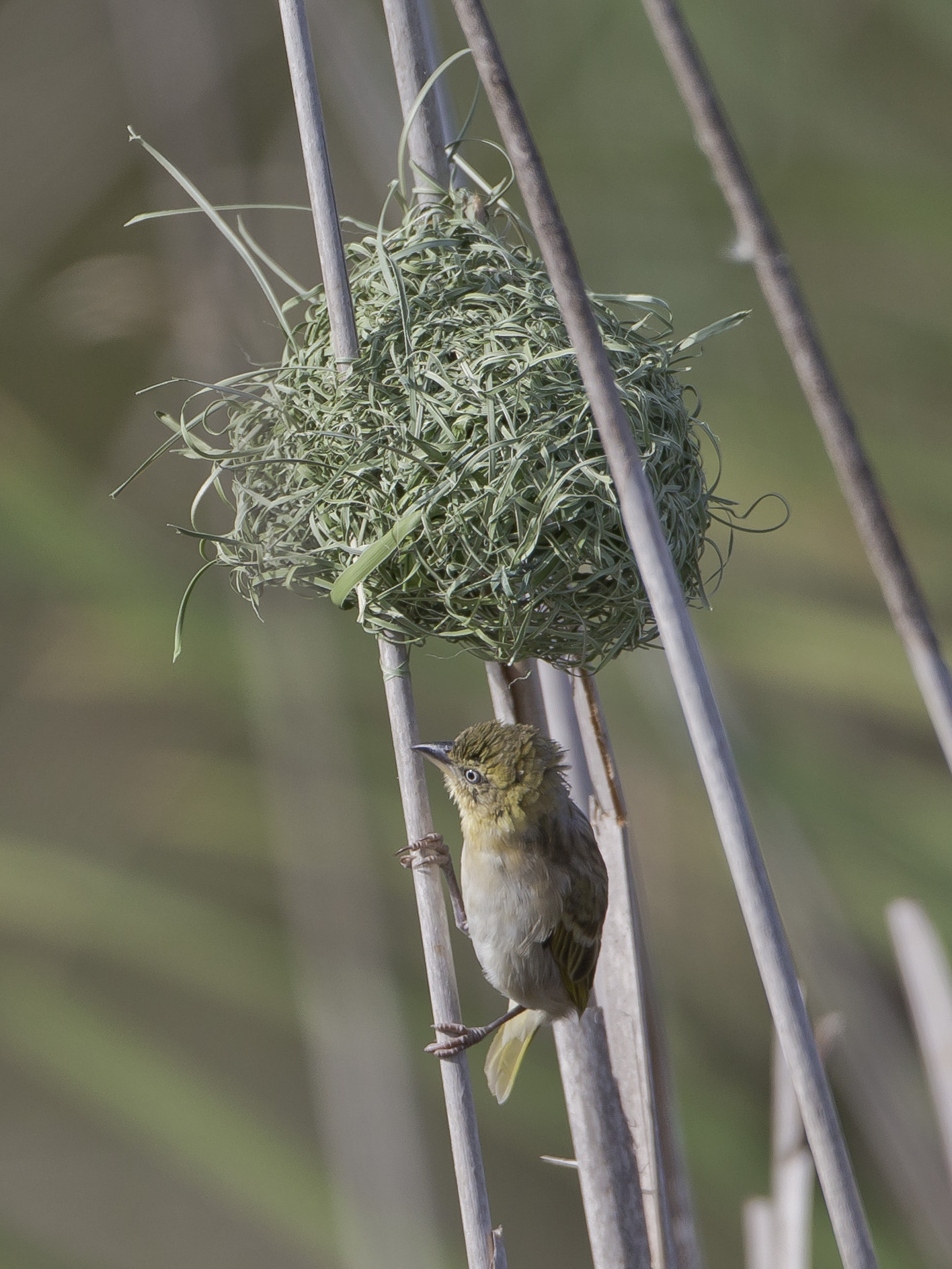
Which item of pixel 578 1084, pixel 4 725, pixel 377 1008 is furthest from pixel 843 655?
pixel 4 725

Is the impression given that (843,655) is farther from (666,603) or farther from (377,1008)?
(666,603)

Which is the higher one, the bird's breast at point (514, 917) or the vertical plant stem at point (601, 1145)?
the bird's breast at point (514, 917)

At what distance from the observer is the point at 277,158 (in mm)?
3066

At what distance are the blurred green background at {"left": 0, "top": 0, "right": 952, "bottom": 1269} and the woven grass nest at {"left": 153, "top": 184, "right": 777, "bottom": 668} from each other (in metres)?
1.51

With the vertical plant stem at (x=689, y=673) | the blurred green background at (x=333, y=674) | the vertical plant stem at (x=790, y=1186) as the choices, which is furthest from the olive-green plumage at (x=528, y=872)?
the blurred green background at (x=333, y=674)

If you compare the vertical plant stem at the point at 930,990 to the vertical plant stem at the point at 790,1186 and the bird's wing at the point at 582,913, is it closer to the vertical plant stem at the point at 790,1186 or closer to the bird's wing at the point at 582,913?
the vertical plant stem at the point at 790,1186

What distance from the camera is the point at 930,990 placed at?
1.71 metres

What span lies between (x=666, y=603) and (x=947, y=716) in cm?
33

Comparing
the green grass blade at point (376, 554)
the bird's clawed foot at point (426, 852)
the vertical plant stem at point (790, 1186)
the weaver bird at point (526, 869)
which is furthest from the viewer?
the vertical plant stem at point (790, 1186)

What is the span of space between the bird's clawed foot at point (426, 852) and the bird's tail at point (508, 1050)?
0.51 meters

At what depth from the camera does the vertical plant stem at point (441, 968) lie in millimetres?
1268

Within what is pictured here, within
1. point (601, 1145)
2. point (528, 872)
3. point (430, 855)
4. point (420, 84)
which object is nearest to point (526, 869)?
point (528, 872)

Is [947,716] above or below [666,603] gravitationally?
below

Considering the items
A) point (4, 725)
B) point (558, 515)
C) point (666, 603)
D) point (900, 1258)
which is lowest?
point (900, 1258)
